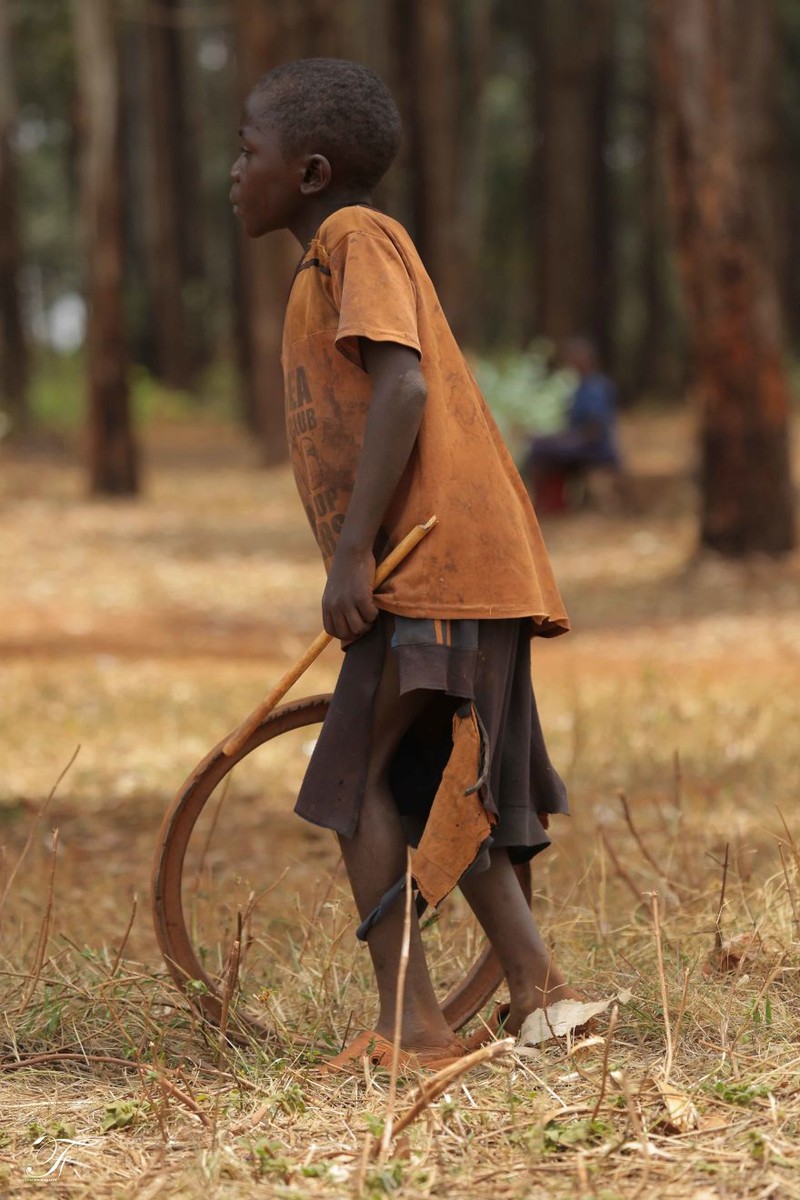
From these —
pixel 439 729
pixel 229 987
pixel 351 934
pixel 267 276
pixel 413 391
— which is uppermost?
pixel 267 276

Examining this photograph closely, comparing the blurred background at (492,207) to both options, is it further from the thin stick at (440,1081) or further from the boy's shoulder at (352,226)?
the thin stick at (440,1081)

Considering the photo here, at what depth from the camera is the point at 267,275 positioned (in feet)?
65.0

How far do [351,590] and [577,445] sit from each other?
1234 cm

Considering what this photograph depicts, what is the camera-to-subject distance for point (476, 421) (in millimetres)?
3223

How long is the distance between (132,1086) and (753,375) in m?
8.47

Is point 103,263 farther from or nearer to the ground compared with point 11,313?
farther from the ground

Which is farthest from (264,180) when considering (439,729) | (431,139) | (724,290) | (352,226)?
(431,139)

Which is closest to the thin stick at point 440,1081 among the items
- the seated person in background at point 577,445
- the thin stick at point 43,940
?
the thin stick at point 43,940

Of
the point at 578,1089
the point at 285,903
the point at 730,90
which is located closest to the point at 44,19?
the point at 730,90

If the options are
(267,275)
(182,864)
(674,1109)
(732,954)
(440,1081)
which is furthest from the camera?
(267,275)

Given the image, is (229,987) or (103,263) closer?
(229,987)

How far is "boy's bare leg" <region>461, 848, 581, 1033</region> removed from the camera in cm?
329

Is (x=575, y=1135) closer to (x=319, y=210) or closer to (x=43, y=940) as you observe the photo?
(x=43, y=940)

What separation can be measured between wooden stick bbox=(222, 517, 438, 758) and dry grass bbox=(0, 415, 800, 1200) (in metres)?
0.35
